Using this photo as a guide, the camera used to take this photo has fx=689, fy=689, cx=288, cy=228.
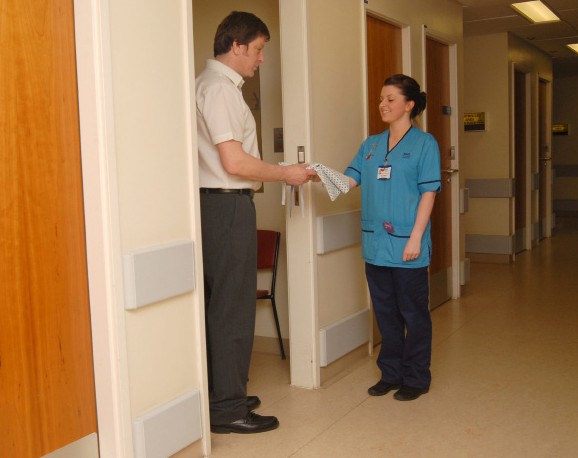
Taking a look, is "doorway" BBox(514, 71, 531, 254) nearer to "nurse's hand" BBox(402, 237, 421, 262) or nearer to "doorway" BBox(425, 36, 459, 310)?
"doorway" BBox(425, 36, 459, 310)

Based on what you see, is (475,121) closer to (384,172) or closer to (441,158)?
(441,158)

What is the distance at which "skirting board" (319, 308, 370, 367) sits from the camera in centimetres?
384

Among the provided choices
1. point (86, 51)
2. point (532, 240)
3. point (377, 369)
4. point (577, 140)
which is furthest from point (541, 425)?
point (577, 140)

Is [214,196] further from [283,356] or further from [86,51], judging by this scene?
[283,356]

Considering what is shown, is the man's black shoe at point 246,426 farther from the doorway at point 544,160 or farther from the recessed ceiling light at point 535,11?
the doorway at point 544,160

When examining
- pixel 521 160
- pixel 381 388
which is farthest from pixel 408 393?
pixel 521 160

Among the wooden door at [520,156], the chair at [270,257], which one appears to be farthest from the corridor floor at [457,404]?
the wooden door at [520,156]

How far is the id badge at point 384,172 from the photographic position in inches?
139

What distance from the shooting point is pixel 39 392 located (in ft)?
7.58

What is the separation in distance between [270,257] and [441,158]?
2.27 metres

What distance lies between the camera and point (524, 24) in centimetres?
747

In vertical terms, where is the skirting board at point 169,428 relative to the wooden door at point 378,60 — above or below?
below

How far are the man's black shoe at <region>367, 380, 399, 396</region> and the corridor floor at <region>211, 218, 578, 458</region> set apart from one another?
46mm

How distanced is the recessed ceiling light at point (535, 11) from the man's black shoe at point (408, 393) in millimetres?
4334
